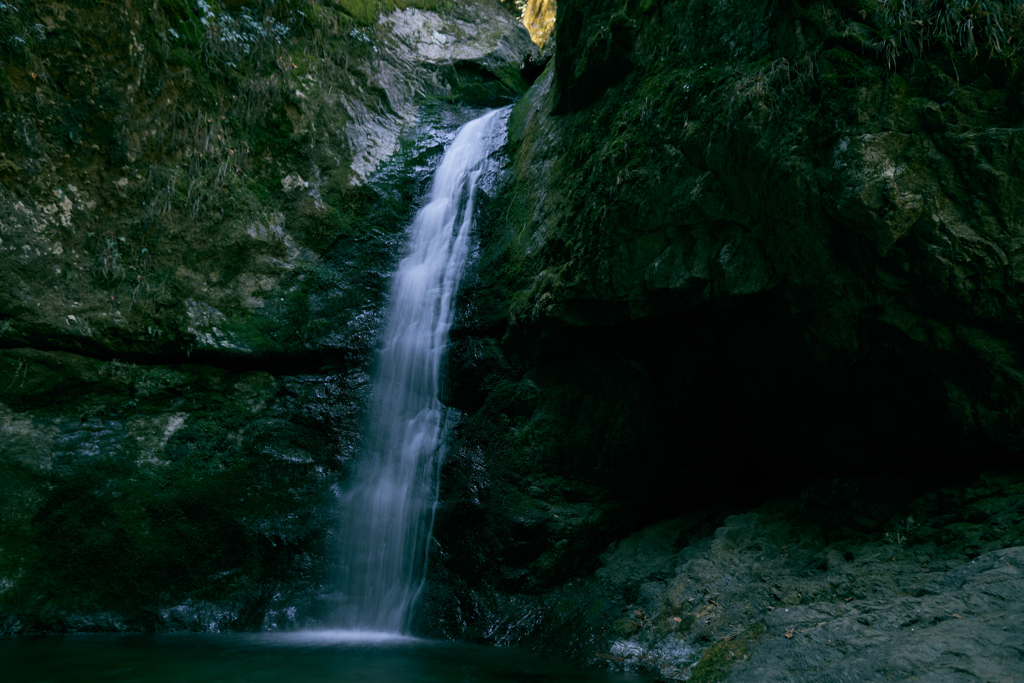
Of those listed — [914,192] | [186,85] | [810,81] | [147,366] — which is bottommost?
[147,366]

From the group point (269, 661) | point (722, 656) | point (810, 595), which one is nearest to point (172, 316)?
point (269, 661)

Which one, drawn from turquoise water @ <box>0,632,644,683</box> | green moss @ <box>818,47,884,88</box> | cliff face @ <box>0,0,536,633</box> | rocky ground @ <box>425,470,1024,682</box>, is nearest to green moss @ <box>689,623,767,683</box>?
rocky ground @ <box>425,470,1024,682</box>

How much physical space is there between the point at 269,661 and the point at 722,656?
123 inches

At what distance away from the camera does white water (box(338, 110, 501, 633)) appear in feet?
19.6

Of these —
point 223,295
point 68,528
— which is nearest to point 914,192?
point 223,295

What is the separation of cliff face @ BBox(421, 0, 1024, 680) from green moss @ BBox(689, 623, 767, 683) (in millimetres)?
23

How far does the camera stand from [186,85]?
6.78 meters

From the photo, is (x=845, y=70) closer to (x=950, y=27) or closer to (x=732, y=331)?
(x=950, y=27)

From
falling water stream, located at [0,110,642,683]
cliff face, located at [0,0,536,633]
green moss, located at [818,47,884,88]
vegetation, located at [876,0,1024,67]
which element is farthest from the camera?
cliff face, located at [0,0,536,633]

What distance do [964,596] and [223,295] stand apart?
679 centimetres

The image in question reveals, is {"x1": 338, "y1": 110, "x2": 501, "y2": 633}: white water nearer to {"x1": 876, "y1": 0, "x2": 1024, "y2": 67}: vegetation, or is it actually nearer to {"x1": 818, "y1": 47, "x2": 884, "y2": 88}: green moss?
{"x1": 818, "y1": 47, "x2": 884, "y2": 88}: green moss

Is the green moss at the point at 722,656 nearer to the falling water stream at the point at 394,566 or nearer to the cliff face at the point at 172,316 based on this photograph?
the falling water stream at the point at 394,566

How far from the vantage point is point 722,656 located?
3332 millimetres

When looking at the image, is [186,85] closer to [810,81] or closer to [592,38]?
[592,38]
